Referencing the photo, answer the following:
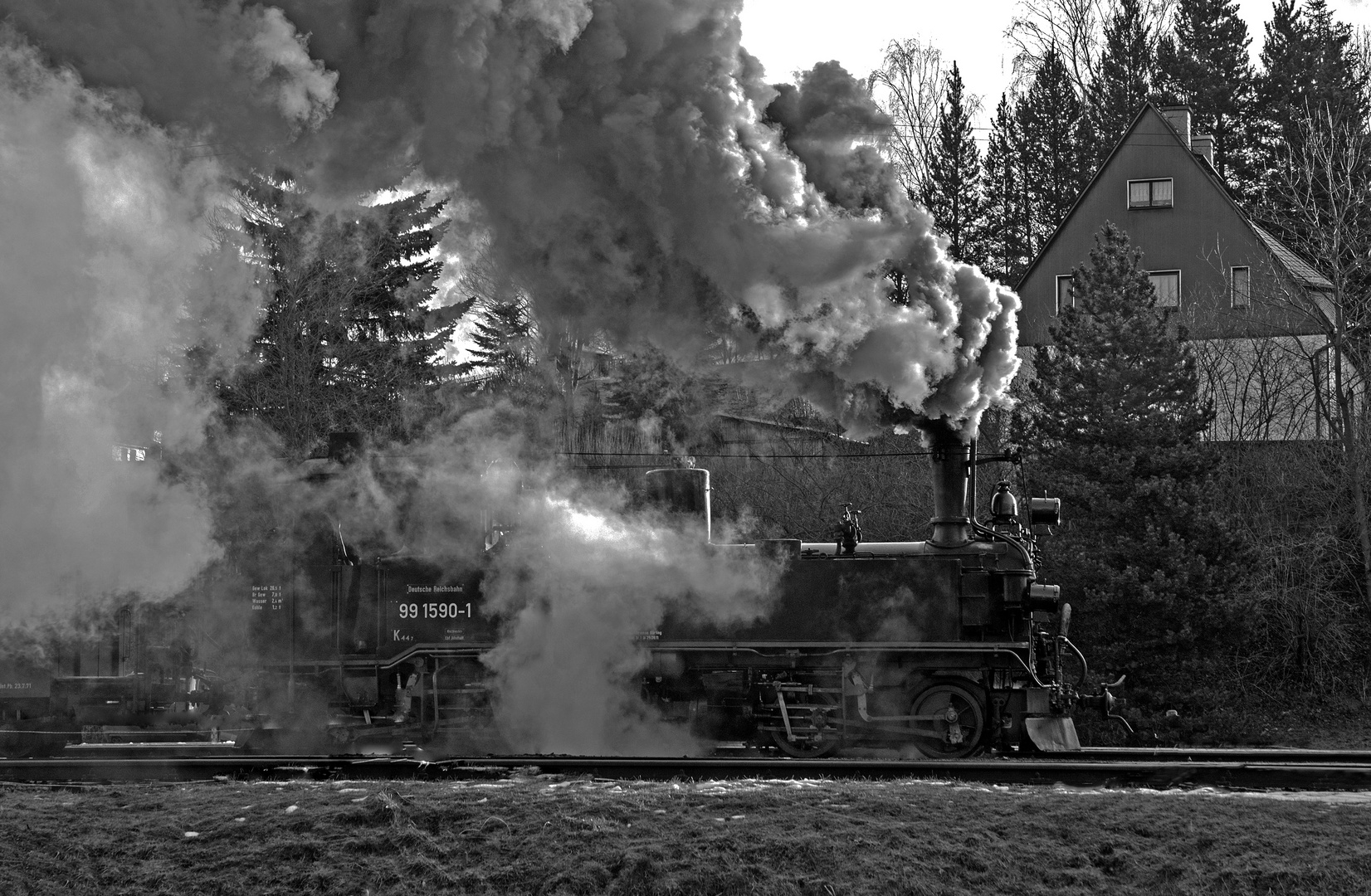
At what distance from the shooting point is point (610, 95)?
1470 cm

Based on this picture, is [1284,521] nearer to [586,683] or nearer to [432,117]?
[586,683]

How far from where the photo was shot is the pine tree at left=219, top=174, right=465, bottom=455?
26.8 meters

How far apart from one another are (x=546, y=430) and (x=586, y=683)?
17442 mm

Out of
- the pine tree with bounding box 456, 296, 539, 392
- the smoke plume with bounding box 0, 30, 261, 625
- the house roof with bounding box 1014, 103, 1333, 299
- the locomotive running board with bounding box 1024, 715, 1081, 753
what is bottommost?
the locomotive running board with bounding box 1024, 715, 1081, 753

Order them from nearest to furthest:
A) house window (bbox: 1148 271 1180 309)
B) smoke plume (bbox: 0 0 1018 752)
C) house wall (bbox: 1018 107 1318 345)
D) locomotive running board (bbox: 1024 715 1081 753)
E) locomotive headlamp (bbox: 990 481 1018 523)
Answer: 1. locomotive running board (bbox: 1024 715 1081 753)
2. smoke plume (bbox: 0 0 1018 752)
3. locomotive headlamp (bbox: 990 481 1018 523)
4. house wall (bbox: 1018 107 1318 345)
5. house window (bbox: 1148 271 1180 309)

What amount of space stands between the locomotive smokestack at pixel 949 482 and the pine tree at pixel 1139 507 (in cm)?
927

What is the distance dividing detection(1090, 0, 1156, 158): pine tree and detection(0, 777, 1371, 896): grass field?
4283 cm

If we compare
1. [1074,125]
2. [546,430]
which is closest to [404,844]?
[546,430]

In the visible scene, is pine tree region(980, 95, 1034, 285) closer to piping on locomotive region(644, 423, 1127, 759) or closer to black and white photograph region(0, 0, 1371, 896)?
black and white photograph region(0, 0, 1371, 896)

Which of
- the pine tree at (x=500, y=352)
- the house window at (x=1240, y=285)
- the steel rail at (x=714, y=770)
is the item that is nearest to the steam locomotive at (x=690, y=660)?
the steel rail at (x=714, y=770)

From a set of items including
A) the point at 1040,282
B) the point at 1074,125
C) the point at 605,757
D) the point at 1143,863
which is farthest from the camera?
the point at 1074,125

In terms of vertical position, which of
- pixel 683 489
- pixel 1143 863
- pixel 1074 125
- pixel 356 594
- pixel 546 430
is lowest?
pixel 1143 863

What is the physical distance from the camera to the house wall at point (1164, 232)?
35.1 meters

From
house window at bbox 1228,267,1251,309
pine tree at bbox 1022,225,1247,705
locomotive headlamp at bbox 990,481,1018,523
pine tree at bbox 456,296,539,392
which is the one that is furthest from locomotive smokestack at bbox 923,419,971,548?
house window at bbox 1228,267,1251,309
